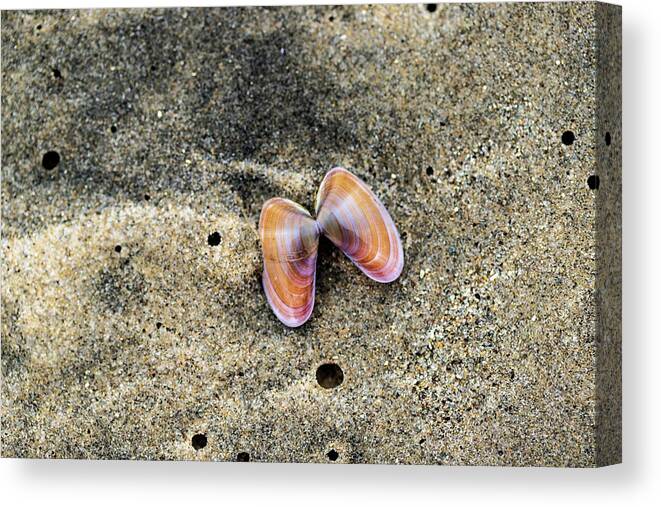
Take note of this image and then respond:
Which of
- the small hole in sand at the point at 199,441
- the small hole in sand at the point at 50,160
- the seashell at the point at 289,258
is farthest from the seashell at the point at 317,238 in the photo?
the small hole in sand at the point at 50,160

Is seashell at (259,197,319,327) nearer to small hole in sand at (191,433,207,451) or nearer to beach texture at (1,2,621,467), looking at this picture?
beach texture at (1,2,621,467)

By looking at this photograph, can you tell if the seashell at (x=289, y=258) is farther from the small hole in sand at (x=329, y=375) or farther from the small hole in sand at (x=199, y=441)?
the small hole in sand at (x=199, y=441)

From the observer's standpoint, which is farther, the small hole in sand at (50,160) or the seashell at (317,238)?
the small hole in sand at (50,160)

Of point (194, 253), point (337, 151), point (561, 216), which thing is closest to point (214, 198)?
point (194, 253)

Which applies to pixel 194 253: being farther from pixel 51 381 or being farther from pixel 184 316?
pixel 51 381

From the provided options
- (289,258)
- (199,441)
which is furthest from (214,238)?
(199,441)

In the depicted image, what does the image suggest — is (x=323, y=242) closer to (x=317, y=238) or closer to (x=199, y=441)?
(x=317, y=238)
